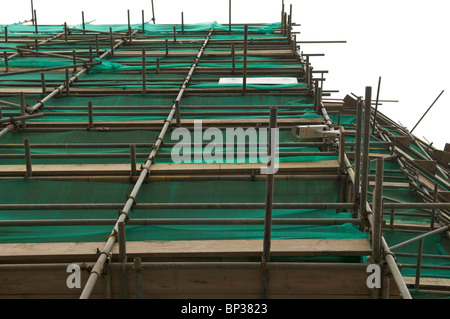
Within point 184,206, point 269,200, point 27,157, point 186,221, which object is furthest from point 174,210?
point 27,157

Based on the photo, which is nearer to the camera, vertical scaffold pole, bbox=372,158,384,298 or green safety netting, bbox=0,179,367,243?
vertical scaffold pole, bbox=372,158,384,298

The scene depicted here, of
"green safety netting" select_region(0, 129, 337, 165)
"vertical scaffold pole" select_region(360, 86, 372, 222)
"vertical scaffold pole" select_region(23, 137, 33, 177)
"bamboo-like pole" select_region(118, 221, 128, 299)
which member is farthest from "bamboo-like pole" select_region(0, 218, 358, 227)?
"green safety netting" select_region(0, 129, 337, 165)

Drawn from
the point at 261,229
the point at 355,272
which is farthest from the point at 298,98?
the point at 355,272

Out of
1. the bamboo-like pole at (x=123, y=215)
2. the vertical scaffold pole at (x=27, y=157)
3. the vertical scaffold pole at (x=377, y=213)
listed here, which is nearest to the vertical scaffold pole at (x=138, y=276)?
the bamboo-like pole at (x=123, y=215)

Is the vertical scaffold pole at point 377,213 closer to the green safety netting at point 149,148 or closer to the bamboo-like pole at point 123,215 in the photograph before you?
the bamboo-like pole at point 123,215

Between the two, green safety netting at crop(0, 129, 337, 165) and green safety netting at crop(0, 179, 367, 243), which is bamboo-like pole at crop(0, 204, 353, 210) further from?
green safety netting at crop(0, 129, 337, 165)

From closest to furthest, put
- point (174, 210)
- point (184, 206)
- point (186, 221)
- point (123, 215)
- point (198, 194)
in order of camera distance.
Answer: point (186, 221)
point (123, 215)
point (184, 206)
point (174, 210)
point (198, 194)

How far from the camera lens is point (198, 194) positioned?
9.97m

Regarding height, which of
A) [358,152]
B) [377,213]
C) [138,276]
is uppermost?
[358,152]

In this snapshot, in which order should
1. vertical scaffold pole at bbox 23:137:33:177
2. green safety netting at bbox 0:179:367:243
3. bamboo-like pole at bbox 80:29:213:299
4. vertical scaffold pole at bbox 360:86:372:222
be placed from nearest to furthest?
bamboo-like pole at bbox 80:29:213:299 → vertical scaffold pole at bbox 360:86:372:222 → green safety netting at bbox 0:179:367:243 → vertical scaffold pole at bbox 23:137:33:177

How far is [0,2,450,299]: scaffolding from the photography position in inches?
307

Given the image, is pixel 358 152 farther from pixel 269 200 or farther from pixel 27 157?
pixel 27 157

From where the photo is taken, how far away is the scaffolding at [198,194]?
7.79 metres

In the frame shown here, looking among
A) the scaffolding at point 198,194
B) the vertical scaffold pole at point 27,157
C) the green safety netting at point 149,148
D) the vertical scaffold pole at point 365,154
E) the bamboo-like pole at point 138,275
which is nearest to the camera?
the bamboo-like pole at point 138,275
